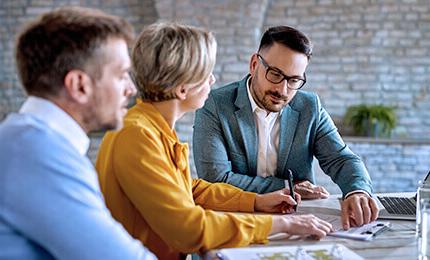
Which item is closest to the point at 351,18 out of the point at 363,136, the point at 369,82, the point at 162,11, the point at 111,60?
the point at 369,82

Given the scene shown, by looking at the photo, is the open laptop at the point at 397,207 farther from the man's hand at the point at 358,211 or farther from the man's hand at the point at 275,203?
the man's hand at the point at 275,203

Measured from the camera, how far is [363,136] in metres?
4.87

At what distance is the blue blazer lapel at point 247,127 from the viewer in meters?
2.06

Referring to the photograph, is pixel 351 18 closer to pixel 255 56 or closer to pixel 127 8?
pixel 127 8

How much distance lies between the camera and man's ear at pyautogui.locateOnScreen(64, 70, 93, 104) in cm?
105

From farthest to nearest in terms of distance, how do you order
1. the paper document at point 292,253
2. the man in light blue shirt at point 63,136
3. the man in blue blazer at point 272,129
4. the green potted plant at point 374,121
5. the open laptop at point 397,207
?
the green potted plant at point 374,121
the man in blue blazer at point 272,129
the open laptop at point 397,207
the paper document at point 292,253
the man in light blue shirt at point 63,136

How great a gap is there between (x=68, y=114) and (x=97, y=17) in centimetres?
20

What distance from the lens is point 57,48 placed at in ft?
3.41

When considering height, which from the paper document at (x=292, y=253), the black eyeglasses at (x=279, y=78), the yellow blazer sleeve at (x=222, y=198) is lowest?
the yellow blazer sleeve at (x=222, y=198)

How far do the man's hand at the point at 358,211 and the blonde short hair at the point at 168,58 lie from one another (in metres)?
0.59

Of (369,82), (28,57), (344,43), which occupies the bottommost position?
(369,82)

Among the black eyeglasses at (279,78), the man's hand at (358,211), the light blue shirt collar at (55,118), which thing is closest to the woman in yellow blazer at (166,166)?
the man's hand at (358,211)

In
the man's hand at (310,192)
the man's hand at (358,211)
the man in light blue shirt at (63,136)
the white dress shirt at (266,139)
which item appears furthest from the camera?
the white dress shirt at (266,139)

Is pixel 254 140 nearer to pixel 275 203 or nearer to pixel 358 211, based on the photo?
pixel 275 203
